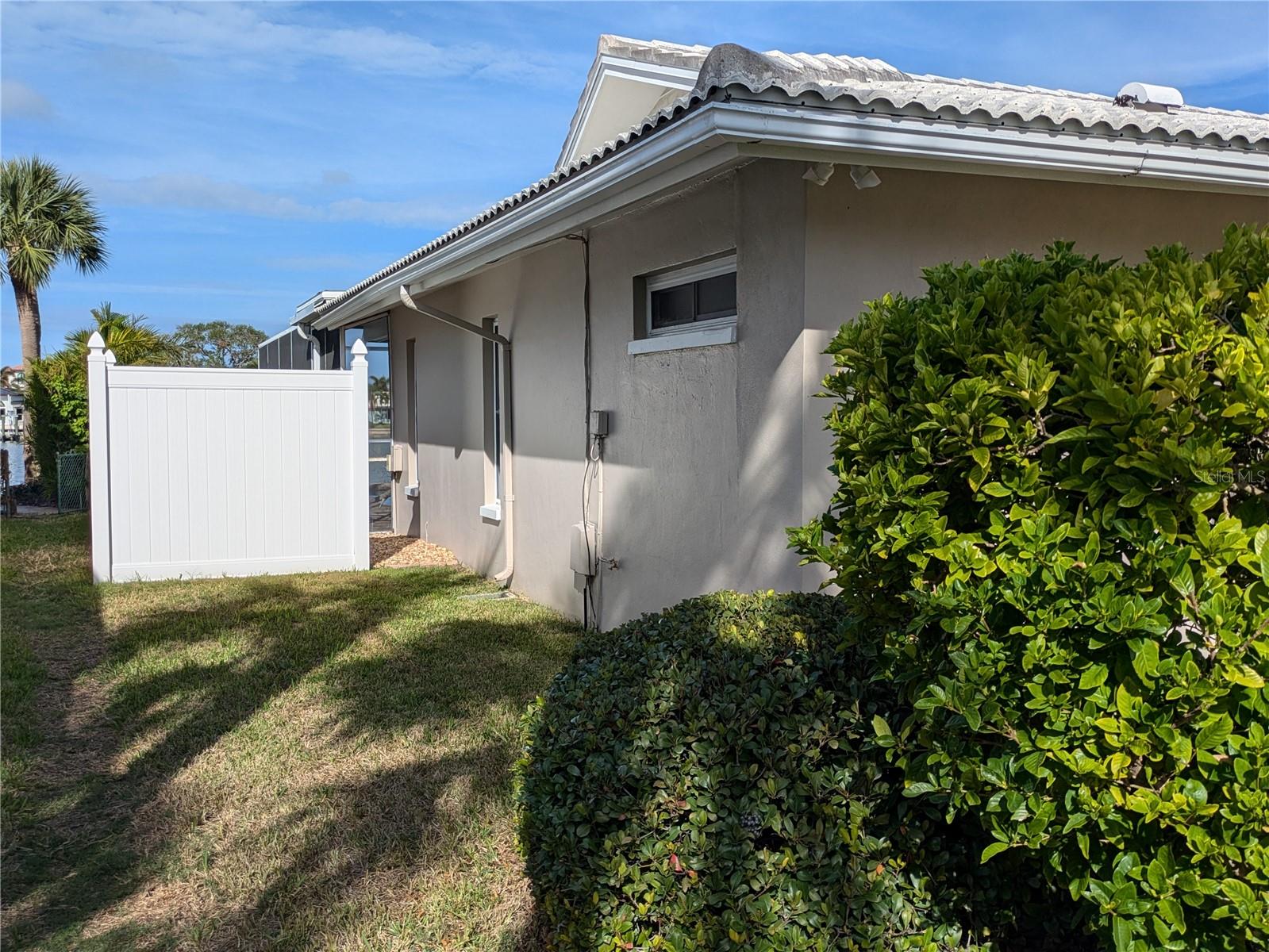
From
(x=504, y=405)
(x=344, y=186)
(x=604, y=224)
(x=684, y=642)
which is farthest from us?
(x=344, y=186)

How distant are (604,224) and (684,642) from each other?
4.48m

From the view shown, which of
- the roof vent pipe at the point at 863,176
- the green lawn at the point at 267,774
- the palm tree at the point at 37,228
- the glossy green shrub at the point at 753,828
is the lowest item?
the green lawn at the point at 267,774

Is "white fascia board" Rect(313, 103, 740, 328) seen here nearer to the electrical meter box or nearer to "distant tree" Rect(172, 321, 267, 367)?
the electrical meter box

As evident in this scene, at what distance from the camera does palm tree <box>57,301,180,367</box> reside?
19203mm

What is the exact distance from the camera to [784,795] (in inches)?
111

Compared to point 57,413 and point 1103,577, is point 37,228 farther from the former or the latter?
point 1103,577

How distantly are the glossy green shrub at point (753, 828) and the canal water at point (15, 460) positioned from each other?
2499 cm

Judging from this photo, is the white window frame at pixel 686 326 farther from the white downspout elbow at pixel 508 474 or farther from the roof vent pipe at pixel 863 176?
the white downspout elbow at pixel 508 474

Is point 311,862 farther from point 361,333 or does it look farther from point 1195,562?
point 361,333

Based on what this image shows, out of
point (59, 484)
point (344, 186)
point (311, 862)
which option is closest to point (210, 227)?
point (344, 186)

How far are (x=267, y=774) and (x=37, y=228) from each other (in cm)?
2515

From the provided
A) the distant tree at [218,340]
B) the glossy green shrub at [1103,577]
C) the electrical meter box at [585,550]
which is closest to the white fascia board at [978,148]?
the glossy green shrub at [1103,577]

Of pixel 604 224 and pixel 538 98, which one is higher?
pixel 538 98

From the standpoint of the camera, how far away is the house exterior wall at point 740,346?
16.4 ft
